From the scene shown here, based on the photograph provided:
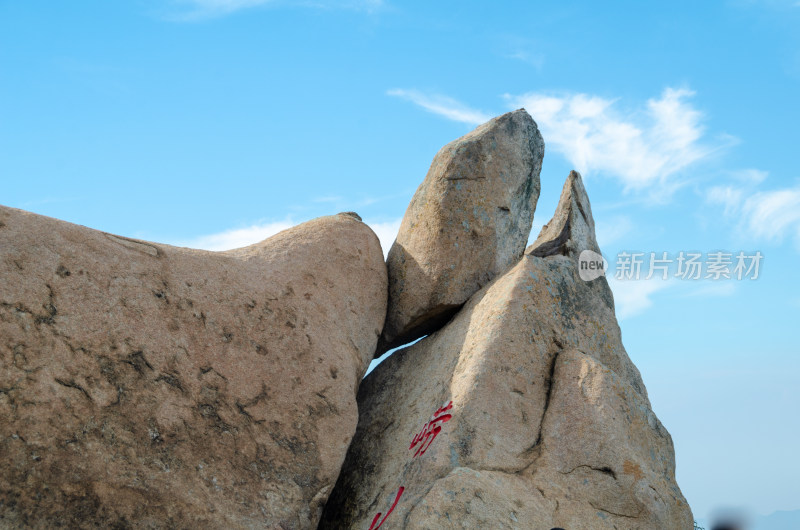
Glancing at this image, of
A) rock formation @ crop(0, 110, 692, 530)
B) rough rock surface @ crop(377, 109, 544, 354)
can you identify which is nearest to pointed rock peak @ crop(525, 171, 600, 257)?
rock formation @ crop(0, 110, 692, 530)

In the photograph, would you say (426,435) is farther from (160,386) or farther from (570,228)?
(570,228)

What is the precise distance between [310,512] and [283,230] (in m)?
3.07

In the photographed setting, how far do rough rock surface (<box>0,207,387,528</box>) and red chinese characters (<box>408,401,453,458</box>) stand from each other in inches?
24.0

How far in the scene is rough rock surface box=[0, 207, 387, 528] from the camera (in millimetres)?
5363

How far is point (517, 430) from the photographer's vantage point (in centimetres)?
644

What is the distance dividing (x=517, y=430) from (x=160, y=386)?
2.98 meters

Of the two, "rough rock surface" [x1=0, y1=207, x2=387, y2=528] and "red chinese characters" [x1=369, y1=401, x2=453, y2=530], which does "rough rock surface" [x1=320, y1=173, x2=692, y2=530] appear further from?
"rough rock surface" [x1=0, y1=207, x2=387, y2=528]

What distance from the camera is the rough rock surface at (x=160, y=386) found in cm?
536

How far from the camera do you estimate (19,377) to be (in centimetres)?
536

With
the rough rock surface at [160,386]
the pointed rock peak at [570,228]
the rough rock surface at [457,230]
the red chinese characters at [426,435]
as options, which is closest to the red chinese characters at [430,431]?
the red chinese characters at [426,435]

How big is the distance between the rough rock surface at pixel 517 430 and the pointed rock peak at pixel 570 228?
444mm

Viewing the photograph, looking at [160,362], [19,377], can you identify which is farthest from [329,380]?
[19,377]

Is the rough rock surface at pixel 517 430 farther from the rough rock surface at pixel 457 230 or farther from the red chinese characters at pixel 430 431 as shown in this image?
the rough rock surface at pixel 457 230

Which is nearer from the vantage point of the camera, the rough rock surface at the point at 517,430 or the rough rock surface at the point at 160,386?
the rough rock surface at the point at 160,386
